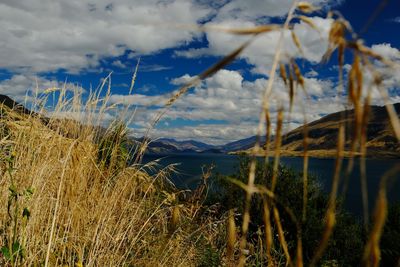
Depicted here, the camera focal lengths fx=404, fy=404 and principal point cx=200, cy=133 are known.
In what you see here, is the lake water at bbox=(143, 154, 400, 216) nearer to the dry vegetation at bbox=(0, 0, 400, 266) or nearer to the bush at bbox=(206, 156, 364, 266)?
the dry vegetation at bbox=(0, 0, 400, 266)

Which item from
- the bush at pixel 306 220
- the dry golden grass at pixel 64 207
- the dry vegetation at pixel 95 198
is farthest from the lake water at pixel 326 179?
the dry golden grass at pixel 64 207

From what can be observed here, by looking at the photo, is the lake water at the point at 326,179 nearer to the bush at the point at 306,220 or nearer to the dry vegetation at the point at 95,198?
the dry vegetation at the point at 95,198

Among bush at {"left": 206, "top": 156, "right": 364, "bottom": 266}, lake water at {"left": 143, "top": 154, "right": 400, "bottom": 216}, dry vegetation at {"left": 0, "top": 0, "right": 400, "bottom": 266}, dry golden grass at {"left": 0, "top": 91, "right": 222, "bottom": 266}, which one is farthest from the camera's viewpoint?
bush at {"left": 206, "top": 156, "right": 364, "bottom": 266}

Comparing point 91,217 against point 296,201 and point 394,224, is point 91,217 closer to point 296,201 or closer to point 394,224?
point 296,201

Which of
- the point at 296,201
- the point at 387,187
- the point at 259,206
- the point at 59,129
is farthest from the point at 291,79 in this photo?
the point at 296,201

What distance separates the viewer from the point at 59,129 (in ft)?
15.4

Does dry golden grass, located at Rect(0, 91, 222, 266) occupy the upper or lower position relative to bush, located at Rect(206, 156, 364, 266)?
upper

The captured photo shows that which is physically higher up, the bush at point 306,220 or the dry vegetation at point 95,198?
the dry vegetation at point 95,198

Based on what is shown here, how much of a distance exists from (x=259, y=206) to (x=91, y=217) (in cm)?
555

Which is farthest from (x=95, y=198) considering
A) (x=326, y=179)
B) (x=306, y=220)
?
(x=326, y=179)

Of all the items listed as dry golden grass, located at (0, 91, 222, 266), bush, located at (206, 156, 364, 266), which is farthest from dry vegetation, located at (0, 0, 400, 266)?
bush, located at (206, 156, 364, 266)

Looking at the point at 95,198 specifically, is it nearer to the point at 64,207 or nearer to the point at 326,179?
the point at 64,207

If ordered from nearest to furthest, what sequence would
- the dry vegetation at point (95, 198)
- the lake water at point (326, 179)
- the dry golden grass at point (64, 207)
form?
the dry vegetation at point (95, 198), the lake water at point (326, 179), the dry golden grass at point (64, 207)

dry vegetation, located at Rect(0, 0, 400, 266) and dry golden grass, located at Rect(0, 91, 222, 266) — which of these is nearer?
dry vegetation, located at Rect(0, 0, 400, 266)
